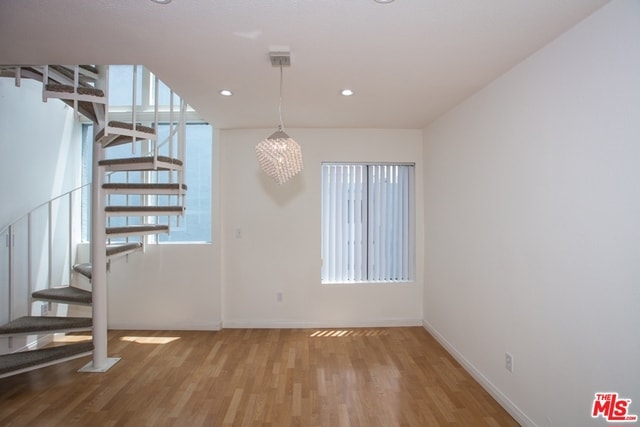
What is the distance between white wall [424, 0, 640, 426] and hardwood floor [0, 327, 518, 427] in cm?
49

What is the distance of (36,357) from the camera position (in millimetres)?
2793

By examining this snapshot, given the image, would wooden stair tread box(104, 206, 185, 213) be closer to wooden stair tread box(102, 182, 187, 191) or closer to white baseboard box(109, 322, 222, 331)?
wooden stair tread box(102, 182, 187, 191)

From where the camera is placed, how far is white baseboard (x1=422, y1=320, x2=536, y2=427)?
2.27m

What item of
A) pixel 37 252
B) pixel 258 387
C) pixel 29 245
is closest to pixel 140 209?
pixel 29 245

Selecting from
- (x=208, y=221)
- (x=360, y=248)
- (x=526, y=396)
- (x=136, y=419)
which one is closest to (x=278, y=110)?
(x=208, y=221)

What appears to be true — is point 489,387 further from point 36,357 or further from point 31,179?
point 31,179

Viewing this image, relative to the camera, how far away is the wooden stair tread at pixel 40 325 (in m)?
2.87

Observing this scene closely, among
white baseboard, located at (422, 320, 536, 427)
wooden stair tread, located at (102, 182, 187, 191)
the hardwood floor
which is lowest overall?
the hardwood floor

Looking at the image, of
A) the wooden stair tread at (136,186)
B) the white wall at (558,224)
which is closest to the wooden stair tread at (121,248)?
the wooden stair tread at (136,186)

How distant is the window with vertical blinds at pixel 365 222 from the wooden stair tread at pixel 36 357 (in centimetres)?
260

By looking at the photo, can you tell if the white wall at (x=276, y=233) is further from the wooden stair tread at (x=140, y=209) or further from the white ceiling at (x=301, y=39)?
the white ceiling at (x=301, y=39)

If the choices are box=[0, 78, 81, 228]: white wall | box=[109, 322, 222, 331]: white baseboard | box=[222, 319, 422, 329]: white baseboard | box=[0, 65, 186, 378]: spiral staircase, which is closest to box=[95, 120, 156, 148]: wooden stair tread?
box=[0, 65, 186, 378]: spiral staircase

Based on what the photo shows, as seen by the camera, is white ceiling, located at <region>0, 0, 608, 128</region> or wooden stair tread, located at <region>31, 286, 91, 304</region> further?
wooden stair tread, located at <region>31, 286, 91, 304</region>

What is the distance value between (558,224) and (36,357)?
4062 mm
